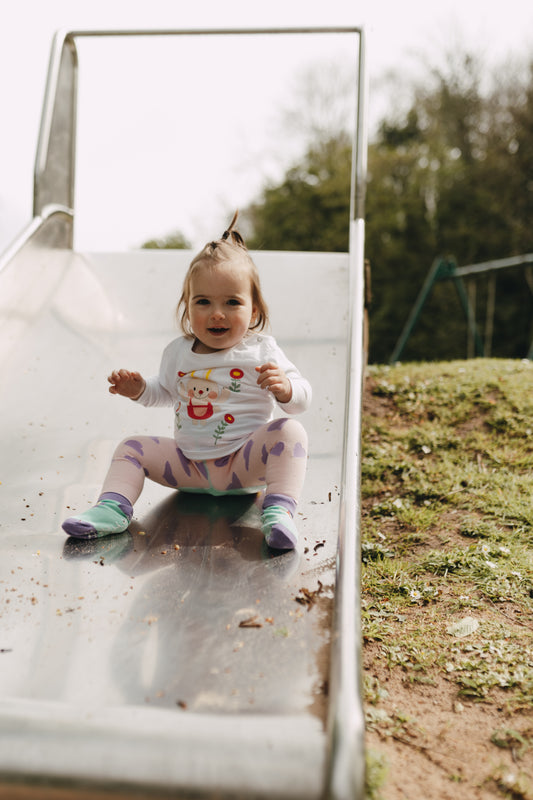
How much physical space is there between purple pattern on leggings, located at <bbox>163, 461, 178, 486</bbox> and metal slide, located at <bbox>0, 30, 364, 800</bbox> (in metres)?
0.06

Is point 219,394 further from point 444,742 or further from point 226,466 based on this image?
point 444,742

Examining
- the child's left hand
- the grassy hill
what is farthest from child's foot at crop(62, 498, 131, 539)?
the grassy hill

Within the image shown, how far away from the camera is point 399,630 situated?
2.32 meters

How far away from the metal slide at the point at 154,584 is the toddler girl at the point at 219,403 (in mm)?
118

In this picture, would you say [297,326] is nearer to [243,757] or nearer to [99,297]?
[99,297]

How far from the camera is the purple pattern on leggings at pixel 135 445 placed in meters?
2.33

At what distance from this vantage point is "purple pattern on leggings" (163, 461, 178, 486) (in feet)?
7.73

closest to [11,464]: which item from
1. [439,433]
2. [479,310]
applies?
[439,433]

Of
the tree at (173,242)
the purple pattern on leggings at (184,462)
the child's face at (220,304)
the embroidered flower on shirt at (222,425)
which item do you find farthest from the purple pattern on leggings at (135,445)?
the tree at (173,242)

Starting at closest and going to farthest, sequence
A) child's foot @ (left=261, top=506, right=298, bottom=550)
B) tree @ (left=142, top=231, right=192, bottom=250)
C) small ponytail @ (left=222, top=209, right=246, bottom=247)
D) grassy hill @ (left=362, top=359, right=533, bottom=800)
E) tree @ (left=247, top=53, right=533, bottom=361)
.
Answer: grassy hill @ (left=362, top=359, right=533, bottom=800) < child's foot @ (left=261, top=506, right=298, bottom=550) < small ponytail @ (left=222, top=209, right=246, bottom=247) < tree @ (left=247, top=53, right=533, bottom=361) < tree @ (left=142, top=231, right=192, bottom=250)

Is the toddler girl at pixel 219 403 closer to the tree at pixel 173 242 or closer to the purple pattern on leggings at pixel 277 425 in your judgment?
the purple pattern on leggings at pixel 277 425

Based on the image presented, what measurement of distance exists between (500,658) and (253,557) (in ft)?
2.68

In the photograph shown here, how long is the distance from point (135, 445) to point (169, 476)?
15 centimetres

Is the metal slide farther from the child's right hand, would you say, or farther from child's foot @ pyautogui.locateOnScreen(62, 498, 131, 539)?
the child's right hand
